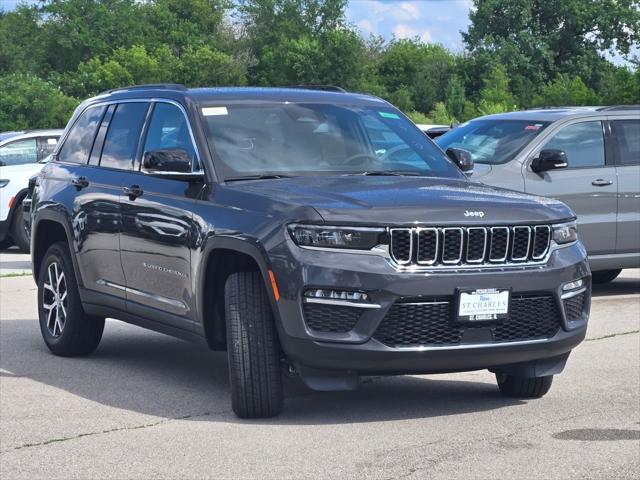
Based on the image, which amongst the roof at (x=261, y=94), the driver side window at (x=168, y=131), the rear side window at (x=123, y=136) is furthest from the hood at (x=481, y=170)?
the driver side window at (x=168, y=131)

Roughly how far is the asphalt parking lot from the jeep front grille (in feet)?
2.81

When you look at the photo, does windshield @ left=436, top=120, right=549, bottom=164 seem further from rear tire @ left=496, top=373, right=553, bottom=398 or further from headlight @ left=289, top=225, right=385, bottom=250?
headlight @ left=289, top=225, right=385, bottom=250

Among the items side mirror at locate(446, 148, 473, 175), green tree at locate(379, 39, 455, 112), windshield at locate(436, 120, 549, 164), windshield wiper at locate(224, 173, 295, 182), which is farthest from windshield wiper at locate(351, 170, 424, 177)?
green tree at locate(379, 39, 455, 112)

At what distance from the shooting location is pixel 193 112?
27.2 ft

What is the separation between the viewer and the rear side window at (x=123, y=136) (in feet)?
29.4

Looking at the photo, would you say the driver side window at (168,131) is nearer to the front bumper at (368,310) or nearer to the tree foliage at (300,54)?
the front bumper at (368,310)

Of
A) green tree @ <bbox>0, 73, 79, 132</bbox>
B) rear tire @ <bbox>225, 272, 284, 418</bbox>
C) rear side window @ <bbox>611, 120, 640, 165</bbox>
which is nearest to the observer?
rear tire @ <bbox>225, 272, 284, 418</bbox>

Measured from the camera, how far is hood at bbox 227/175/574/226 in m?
6.93

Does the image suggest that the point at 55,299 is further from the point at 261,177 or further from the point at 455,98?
the point at 455,98

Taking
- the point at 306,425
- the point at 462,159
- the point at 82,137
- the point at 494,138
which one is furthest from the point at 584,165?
the point at 306,425

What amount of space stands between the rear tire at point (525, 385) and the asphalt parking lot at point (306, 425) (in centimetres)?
8

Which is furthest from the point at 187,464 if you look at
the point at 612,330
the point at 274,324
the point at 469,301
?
the point at 612,330

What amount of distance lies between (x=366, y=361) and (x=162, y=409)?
4.59ft

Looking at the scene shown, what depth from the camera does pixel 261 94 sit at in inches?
337
